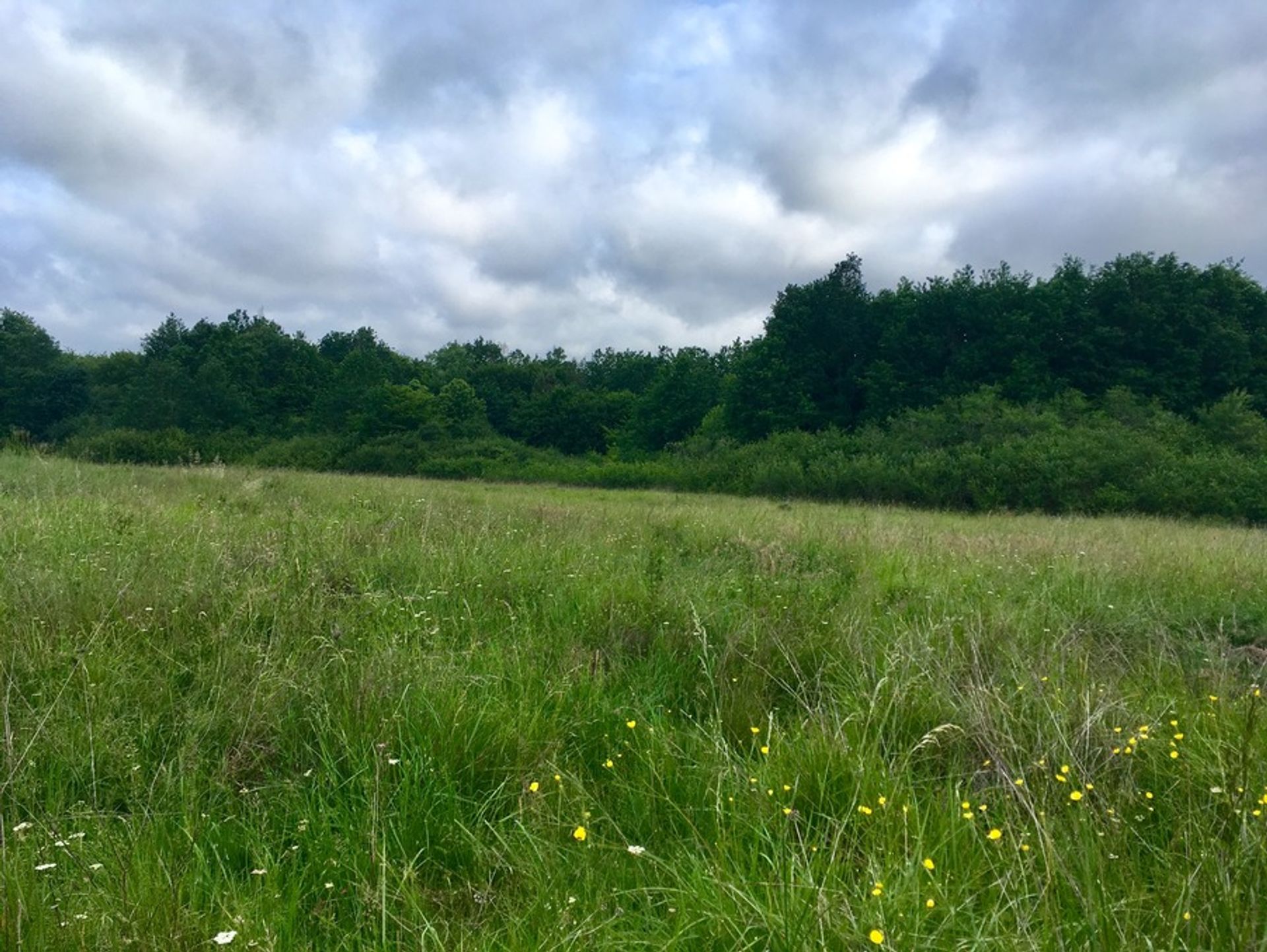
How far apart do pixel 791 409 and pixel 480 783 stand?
131 feet

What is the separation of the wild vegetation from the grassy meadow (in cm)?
1485

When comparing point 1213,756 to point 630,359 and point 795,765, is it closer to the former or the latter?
point 795,765

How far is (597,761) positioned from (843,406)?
39.7 meters

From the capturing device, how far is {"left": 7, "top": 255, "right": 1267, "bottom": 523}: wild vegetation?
2450 cm

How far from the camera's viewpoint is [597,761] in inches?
132

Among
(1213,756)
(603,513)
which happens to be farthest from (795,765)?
(603,513)

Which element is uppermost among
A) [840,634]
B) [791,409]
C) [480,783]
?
[791,409]

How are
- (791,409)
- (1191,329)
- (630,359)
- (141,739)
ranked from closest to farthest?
(141,739), (1191,329), (791,409), (630,359)

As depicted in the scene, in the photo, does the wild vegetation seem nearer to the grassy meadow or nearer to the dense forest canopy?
the dense forest canopy

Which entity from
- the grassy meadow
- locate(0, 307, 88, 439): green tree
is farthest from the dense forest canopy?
the grassy meadow

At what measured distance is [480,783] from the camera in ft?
10.4

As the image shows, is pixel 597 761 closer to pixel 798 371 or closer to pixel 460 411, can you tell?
pixel 798 371

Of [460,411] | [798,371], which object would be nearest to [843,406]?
[798,371]

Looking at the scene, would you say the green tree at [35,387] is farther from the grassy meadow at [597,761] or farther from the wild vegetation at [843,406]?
the grassy meadow at [597,761]
